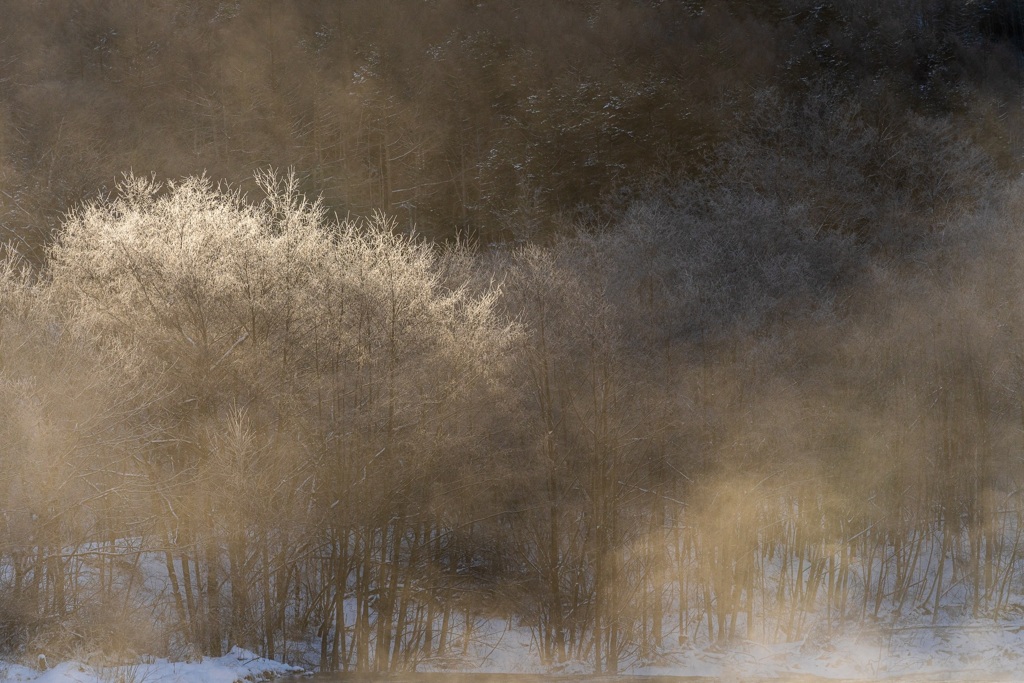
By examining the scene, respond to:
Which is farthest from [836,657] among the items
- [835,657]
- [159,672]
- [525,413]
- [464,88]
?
[464,88]

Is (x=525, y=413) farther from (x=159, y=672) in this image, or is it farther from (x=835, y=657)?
(x=159, y=672)

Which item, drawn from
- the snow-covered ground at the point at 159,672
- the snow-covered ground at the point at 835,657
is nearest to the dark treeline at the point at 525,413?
the snow-covered ground at the point at 835,657

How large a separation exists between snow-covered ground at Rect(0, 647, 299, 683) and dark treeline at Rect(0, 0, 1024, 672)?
2580mm

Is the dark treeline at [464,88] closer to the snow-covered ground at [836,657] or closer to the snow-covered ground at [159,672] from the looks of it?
the snow-covered ground at [836,657]

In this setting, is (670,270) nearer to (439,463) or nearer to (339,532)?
(439,463)

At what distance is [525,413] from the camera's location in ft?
78.2

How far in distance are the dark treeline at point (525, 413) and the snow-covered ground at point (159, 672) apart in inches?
102

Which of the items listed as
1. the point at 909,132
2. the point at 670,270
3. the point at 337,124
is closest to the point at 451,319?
the point at 670,270

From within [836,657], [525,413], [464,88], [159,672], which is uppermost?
[464,88]

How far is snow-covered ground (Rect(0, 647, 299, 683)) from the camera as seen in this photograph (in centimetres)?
1107

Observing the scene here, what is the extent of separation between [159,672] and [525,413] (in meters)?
12.6

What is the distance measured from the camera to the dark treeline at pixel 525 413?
18.4 m

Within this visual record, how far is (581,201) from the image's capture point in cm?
4828

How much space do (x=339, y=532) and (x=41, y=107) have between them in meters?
38.7
